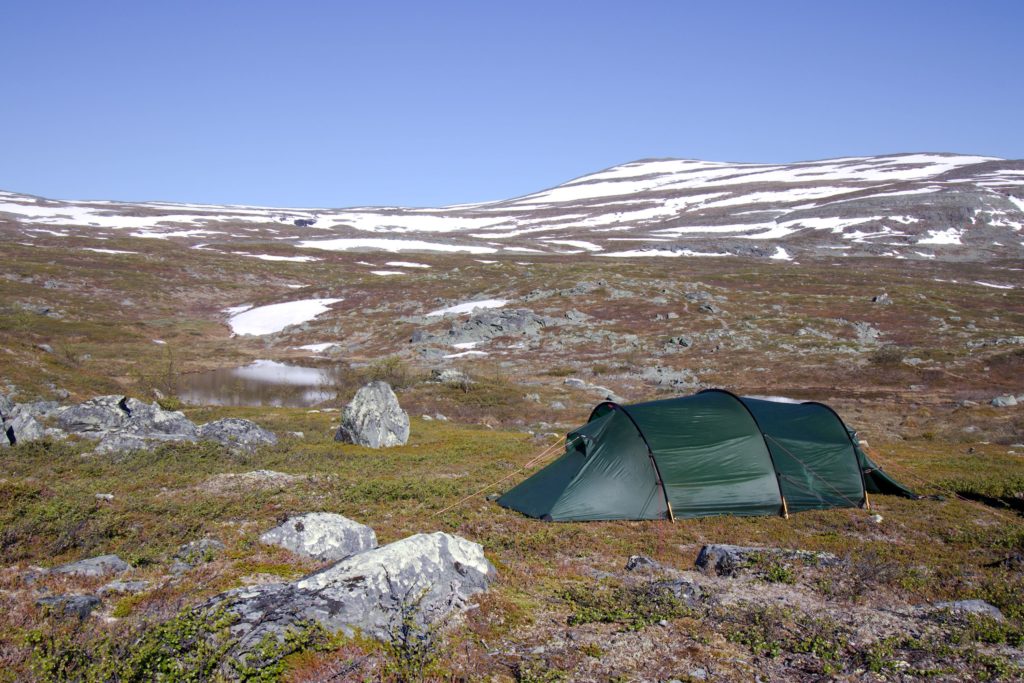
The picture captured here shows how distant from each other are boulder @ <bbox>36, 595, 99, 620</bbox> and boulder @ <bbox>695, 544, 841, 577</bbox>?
10255 millimetres

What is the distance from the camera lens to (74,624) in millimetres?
8195

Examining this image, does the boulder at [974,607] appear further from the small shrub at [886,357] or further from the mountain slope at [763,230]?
the mountain slope at [763,230]

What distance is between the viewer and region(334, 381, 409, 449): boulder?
87.6 feet

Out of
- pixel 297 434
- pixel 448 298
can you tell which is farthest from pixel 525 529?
pixel 448 298

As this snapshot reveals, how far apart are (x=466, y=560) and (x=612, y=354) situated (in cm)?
4813

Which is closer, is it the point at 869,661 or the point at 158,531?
the point at 869,661

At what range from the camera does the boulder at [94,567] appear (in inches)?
404

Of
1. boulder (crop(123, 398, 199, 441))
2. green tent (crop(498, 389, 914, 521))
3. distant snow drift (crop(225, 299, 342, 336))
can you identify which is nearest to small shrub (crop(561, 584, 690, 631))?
green tent (crop(498, 389, 914, 521))

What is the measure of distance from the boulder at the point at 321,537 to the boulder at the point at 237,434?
12.2 metres

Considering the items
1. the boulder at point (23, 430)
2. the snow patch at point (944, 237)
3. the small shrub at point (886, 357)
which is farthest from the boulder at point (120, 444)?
the snow patch at point (944, 237)

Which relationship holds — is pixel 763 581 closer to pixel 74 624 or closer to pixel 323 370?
pixel 74 624

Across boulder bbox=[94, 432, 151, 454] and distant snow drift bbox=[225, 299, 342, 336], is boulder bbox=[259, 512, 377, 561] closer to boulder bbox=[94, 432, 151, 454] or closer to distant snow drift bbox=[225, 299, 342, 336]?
boulder bbox=[94, 432, 151, 454]

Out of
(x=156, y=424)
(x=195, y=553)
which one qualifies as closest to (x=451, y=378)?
(x=156, y=424)

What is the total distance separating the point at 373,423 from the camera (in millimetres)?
26875
